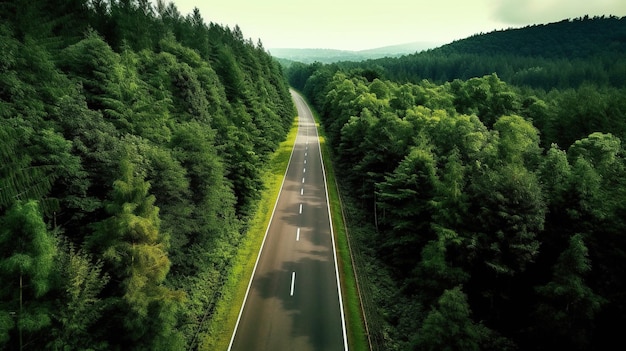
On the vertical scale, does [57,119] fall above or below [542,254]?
above

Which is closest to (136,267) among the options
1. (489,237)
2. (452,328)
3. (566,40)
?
(452,328)

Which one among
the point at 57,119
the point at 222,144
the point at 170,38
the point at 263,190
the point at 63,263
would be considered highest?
the point at 170,38

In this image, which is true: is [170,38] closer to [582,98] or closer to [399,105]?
Result: [399,105]

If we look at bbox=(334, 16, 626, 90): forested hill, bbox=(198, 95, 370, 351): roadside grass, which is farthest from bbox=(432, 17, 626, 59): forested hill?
bbox=(198, 95, 370, 351): roadside grass

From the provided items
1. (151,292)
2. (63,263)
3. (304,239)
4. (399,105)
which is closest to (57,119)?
(63,263)

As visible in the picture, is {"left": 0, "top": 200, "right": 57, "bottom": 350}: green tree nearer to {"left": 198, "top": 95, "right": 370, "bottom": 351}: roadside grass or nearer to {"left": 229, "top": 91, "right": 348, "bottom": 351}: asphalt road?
{"left": 198, "top": 95, "right": 370, "bottom": 351}: roadside grass

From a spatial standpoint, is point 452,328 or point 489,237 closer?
point 452,328

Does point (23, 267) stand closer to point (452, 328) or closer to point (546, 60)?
point (452, 328)
